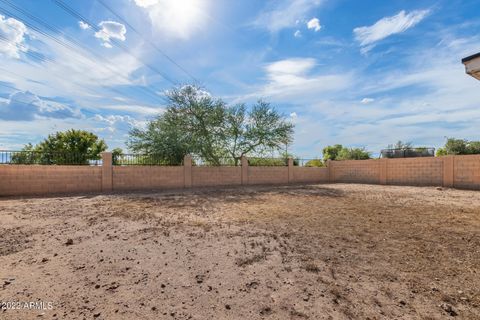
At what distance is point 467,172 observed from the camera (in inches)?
565

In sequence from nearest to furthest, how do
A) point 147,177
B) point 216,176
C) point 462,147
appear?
point 147,177 → point 216,176 → point 462,147

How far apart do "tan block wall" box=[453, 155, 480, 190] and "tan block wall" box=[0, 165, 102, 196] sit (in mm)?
19333

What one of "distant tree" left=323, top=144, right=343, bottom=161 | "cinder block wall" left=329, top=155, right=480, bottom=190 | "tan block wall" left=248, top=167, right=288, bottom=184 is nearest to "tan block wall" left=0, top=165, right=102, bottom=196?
"tan block wall" left=248, top=167, right=288, bottom=184

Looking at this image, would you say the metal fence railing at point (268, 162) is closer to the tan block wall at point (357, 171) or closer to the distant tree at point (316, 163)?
the distant tree at point (316, 163)

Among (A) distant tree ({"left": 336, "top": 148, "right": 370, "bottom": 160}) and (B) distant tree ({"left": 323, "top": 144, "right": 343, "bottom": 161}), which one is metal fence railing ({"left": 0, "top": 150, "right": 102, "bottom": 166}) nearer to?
(A) distant tree ({"left": 336, "top": 148, "right": 370, "bottom": 160})

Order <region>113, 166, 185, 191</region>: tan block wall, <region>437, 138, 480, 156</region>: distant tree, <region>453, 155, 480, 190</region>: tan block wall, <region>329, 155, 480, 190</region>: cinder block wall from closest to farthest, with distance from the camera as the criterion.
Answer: <region>113, 166, 185, 191</region>: tan block wall
<region>453, 155, 480, 190</region>: tan block wall
<region>329, 155, 480, 190</region>: cinder block wall
<region>437, 138, 480, 156</region>: distant tree

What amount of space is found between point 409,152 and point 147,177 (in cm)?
2079

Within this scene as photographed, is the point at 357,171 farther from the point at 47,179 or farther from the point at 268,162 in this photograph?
the point at 47,179

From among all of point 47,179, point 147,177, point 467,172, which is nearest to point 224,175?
point 147,177

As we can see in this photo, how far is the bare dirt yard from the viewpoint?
249 centimetres

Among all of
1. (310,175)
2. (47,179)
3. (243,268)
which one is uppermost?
(47,179)

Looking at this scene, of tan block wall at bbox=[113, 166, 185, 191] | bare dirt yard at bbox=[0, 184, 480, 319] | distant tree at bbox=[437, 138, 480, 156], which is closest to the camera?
bare dirt yard at bbox=[0, 184, 480, 319]

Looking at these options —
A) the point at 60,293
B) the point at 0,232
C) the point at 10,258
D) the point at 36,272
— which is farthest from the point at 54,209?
the point at 60,293

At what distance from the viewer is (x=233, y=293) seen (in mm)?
2775
